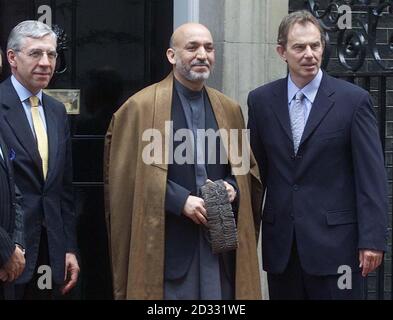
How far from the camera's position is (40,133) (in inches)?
208

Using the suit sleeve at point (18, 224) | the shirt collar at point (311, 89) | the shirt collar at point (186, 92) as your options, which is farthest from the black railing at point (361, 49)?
the suit sleeve at point (18, 224)

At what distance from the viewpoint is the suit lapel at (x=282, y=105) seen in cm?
539

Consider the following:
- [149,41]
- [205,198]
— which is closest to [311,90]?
[205,198]

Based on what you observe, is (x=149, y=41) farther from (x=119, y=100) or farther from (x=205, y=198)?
(x=205, y=198)

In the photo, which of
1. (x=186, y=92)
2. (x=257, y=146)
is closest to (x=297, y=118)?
(x=257, y=146)

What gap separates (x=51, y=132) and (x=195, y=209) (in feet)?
2.74

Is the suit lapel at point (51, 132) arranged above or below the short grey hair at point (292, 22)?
below

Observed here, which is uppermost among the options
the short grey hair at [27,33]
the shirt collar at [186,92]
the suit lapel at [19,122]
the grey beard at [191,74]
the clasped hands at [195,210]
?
the short grey hair at [27,33]

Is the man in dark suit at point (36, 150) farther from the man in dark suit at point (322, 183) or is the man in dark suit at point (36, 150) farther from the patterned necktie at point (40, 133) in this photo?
the man in dark suit at point (322, 183)

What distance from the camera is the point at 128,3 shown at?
6711mm

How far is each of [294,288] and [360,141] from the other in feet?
2.69

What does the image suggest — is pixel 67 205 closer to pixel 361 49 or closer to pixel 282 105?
pixel 282 105

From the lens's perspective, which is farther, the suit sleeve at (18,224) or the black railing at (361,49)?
the black railing at (361,49)

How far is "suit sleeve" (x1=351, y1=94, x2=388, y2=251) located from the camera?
17.1 feet
